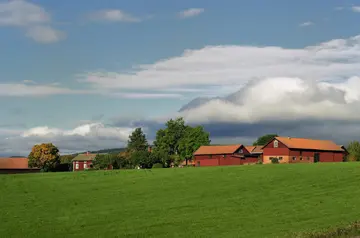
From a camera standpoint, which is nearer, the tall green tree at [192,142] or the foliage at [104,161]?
the foliage at [104,161]

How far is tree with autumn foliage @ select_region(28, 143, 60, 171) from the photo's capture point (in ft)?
519

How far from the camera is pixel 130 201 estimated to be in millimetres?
42125

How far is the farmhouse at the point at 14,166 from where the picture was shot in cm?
15645

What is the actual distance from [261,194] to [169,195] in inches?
313

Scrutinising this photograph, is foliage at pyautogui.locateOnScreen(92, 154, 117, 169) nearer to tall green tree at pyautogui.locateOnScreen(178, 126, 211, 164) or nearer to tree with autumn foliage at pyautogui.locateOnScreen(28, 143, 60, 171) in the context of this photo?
tree with autumn foliage at pyautogui.locateOnScreen(28, 143, 60, 171)

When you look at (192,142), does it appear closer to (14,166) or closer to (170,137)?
(170,137)

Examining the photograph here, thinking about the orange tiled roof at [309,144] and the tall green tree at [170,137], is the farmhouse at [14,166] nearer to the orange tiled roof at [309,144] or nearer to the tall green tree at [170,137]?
the tall green tree at [170,137]

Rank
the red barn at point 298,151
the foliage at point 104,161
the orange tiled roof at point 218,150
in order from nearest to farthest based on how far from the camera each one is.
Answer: the red barn at point 298,151
the orange tiled roof at point 218,150
the foliage at point 104,161

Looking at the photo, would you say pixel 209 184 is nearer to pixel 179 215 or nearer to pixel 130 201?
pixel 130 201

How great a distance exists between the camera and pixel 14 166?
15975cm

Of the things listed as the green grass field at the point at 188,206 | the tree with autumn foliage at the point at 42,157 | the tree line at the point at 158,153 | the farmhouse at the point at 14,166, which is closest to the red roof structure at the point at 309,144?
the tree line at the point at 158,153

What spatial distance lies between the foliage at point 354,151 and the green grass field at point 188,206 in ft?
191

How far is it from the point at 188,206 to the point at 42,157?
128283 millimetres

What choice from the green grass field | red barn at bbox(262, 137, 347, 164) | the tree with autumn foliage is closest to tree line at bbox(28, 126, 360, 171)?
the tree with autumn foliage
